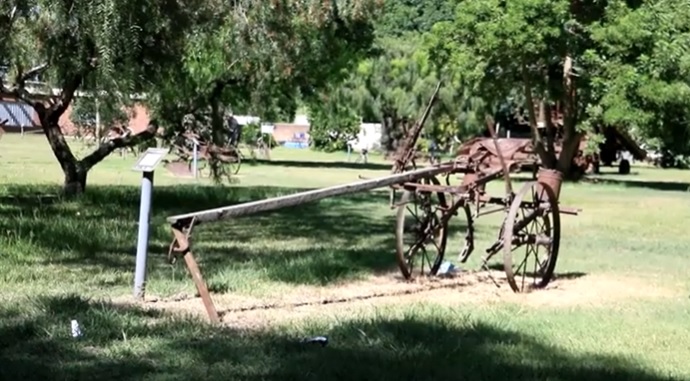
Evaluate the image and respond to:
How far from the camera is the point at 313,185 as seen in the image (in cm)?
2750

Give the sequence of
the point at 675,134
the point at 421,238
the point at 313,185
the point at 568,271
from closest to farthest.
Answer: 1. the point at 421,238
2. the point at 568,271
3. the point at 313,185
4. the point at 675,134

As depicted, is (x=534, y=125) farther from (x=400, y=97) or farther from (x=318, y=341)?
(x=318, y=341)

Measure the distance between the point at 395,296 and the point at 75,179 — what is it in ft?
36.2

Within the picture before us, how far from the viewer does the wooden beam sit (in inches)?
316

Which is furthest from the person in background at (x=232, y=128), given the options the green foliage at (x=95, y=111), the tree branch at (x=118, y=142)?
the green foliage at (x=95, y=111)

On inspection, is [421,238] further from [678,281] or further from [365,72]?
[365,72]

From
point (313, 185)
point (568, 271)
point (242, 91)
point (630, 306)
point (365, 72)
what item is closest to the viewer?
point (630, 306)

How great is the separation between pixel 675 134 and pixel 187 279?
79.9ft

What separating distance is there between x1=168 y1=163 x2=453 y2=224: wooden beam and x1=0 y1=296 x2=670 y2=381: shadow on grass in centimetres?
86

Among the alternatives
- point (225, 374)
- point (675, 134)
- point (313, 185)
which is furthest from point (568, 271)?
point (675, 134)

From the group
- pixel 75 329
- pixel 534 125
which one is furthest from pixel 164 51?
pixel 534 125

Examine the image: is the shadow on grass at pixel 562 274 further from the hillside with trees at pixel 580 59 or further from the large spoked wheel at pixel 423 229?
the hillside with trees at pixel 580 59

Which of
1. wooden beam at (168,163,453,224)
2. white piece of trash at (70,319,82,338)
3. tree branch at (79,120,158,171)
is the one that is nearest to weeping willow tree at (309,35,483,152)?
tree branch at (79,120,158,171)

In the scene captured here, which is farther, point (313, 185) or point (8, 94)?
point (313, 185)
